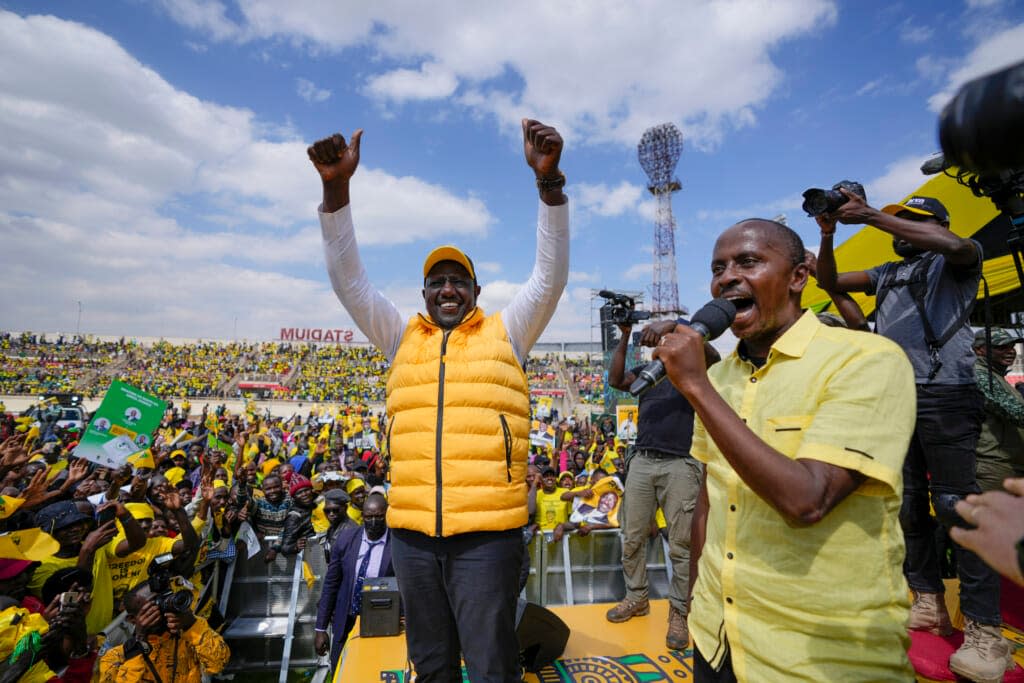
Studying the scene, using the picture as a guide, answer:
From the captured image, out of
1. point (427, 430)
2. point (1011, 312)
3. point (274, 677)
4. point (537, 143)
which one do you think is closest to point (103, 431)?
point (274, 677)

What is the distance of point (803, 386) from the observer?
1.44 meters

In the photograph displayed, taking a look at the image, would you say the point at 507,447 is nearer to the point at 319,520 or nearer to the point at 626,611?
the point at 626,611

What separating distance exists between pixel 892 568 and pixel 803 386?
474mm

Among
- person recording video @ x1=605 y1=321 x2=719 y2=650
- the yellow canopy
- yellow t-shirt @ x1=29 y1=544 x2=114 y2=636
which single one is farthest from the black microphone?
yellow t-shirt @ x1=29 y1=544 x2=114 y2=636

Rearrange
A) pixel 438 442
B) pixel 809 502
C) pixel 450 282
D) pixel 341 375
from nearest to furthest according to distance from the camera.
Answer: pixel 809 502 < pixel 438 442 < pixel 450 282 < pixel 341 375

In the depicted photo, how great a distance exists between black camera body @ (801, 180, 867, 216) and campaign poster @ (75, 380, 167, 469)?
26.1 feet

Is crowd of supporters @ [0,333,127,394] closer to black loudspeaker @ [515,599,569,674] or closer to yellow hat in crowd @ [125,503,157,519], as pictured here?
yellow hat in crowd @ [125,503,157,519]

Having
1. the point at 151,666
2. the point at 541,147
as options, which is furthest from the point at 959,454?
the point at 151,666

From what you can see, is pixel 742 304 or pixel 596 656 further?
pixel 596 656

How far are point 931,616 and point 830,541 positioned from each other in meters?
1.87

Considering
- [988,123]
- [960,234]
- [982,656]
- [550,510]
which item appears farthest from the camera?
[550,510]

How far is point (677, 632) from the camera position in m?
3.33

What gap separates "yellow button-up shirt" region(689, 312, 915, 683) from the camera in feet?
4.29

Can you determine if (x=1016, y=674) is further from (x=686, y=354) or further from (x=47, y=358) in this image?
(x=47, y=358)
